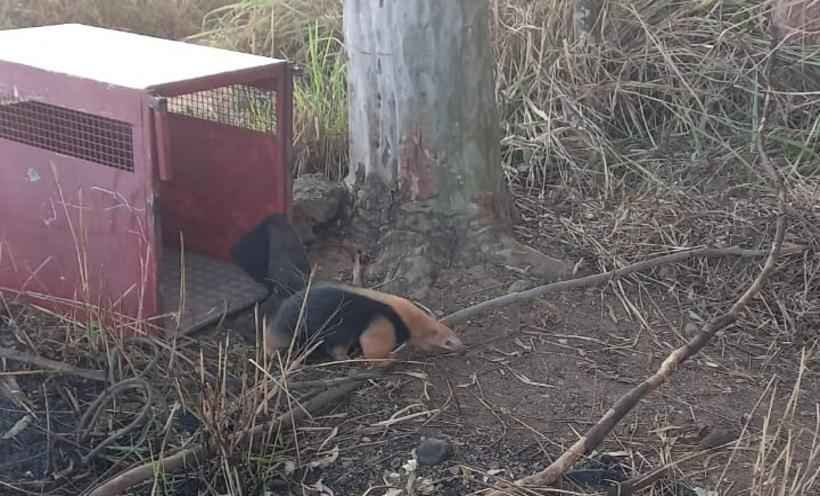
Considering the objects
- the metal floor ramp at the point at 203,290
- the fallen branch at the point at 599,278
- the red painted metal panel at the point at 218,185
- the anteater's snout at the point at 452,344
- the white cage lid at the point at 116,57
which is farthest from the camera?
the red painted metal panel at the point at 218,185

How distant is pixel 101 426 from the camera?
332 centimetres

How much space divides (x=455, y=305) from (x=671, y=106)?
2.53 metres

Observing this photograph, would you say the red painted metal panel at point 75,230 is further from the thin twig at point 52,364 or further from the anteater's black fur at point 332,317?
the anteater's black fur at point 332,317

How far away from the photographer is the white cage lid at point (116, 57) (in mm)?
3660

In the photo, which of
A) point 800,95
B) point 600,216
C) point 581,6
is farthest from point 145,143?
point 800,95

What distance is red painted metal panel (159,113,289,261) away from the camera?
4.32m

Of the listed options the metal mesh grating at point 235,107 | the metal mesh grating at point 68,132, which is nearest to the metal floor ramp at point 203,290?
the metal mesh grating at point 68,132

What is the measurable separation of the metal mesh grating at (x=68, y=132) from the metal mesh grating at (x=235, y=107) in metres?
0.47

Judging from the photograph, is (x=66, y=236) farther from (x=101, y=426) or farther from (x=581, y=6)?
(x=581, y=6)

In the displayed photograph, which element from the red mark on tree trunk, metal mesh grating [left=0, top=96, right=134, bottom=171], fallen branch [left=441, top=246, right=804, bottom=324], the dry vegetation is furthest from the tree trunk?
metal mesh grating [left=0, top=96, right=134, bottom=171]

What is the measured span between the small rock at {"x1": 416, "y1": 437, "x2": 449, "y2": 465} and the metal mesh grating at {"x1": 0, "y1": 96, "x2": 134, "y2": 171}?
1.45 meters

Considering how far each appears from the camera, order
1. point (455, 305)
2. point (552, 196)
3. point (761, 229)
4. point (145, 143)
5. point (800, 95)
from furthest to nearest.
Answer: point (800, 95), point (552, 196), point (761, 229), point (455, 305), point (145, 143)

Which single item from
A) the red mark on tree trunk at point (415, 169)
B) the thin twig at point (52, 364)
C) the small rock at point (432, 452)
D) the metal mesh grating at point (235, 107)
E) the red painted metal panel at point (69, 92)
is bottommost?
the small rock at point (432, 452)

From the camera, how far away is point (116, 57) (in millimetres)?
4039
